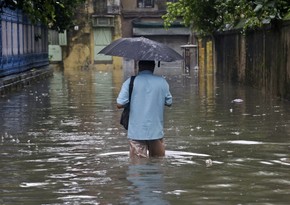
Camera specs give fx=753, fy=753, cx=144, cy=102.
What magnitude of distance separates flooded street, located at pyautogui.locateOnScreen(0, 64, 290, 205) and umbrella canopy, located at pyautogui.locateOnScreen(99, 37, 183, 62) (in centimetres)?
131

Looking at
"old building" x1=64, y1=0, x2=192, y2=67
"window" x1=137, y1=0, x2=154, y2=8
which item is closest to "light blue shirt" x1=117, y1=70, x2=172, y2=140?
"old building" x1=64, y1=0, x2=192, y2=67

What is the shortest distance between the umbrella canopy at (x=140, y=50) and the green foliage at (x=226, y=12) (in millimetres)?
9769

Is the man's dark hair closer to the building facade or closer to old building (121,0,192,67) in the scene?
the building facade

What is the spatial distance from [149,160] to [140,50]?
1.37 m

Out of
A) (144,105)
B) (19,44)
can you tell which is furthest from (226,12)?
(144,105)

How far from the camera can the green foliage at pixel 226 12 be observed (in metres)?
18.9

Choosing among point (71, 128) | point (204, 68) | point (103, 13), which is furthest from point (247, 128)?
point (103, 13)

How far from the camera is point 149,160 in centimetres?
930

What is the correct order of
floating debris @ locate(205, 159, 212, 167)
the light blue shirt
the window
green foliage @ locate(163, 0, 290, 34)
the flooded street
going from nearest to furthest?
the flooded street
the light blue shirt
floating debris @ locate(205, 159, 212, 167)
green foliage @ locate(163, 0, 290, 34)
the window

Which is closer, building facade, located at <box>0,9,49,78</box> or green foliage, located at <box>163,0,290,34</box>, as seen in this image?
green foliage, located at <box>163,0,290,34</box>

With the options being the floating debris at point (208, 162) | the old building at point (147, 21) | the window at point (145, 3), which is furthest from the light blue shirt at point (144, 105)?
the window at point (145, 3)

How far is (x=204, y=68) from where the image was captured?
44.0 metres

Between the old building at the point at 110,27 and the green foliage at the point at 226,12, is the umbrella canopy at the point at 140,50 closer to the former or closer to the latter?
the green foliage at the point at 226,12

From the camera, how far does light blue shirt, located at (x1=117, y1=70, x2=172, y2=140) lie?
29.2ft
